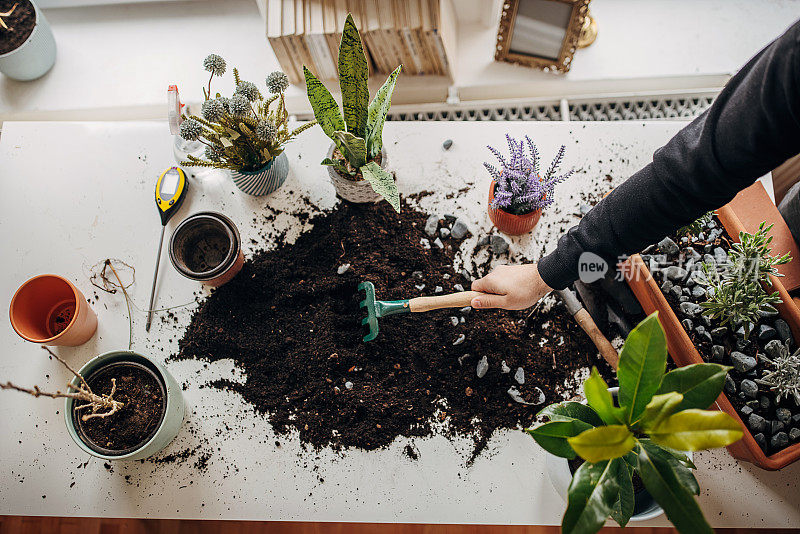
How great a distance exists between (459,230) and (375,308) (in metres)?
0.28

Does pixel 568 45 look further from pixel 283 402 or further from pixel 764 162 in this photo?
pixel 283 402

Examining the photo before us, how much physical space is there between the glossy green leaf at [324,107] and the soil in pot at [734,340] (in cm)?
70

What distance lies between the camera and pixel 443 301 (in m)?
1.09

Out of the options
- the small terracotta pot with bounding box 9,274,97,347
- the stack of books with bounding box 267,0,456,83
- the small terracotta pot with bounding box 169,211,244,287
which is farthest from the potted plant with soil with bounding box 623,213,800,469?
the small terracotta pot with bounding box 9,274,97,347

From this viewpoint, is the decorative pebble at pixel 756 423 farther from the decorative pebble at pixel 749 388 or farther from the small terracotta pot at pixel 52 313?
the small terracotta pot at pixel 52 313

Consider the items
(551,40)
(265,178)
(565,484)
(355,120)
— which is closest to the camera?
(565,484)

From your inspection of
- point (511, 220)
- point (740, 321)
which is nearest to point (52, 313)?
point (511, 220)

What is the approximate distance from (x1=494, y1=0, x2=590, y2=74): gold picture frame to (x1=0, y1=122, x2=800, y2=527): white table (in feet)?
0.75

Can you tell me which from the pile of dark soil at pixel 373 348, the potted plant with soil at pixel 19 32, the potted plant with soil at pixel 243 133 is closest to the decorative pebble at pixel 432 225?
the pile of dark soil at pixel 373 348

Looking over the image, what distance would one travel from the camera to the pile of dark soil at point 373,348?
3.65 feet

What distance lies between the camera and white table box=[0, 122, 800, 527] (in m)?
1.07

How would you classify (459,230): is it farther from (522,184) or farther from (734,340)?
(734,340)

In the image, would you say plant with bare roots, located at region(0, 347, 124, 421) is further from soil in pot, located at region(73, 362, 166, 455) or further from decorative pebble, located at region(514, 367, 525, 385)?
decorative pebble, located at region(514, 367, 525, 385)

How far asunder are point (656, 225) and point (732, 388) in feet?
1.28
